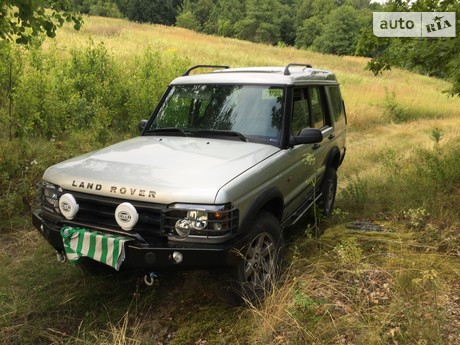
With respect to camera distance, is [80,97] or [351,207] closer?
[351,207]

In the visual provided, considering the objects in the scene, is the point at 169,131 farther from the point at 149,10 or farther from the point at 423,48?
the point at 149,10

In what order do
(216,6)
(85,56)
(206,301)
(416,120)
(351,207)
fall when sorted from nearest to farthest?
(206,301)
(351,207)
(85,56)
(416,120)
(216,6)

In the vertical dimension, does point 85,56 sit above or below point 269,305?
above

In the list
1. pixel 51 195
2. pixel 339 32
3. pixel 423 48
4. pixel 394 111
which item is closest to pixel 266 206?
pixel 51 195

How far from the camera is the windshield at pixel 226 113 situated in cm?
387

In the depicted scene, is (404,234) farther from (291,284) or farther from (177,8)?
(177,8)

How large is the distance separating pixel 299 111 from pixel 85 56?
21.1 ft

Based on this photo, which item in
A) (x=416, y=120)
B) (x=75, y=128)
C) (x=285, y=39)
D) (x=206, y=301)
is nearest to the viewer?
(x=206, y=301)

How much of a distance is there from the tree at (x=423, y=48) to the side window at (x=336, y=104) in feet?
3.30

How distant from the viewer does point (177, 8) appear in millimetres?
92688

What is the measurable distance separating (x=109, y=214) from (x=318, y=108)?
311cm

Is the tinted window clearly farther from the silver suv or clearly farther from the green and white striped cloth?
the green and white striped cloth

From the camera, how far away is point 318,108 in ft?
16.5

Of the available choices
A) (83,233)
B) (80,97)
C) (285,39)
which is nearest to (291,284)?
(83,233)
